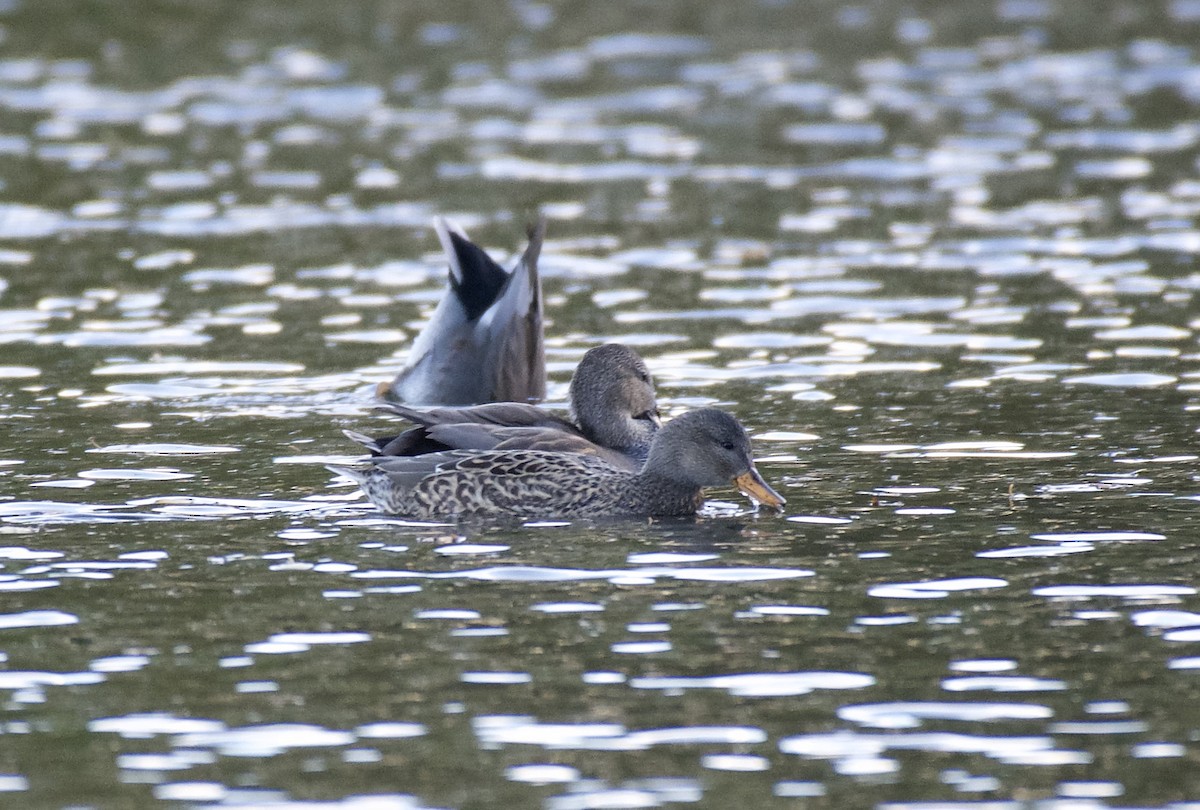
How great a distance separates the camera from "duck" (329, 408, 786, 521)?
9.99m

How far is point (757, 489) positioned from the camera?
32.6 feet

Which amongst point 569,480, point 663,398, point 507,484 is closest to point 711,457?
point 569,480

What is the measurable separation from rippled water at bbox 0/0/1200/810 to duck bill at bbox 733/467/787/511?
4.6 inches

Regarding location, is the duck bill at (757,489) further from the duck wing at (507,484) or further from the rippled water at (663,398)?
the duck wing at (507,484)

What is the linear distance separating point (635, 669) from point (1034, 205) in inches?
464

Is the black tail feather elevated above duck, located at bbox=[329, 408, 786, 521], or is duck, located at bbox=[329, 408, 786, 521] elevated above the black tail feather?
the black tail feather

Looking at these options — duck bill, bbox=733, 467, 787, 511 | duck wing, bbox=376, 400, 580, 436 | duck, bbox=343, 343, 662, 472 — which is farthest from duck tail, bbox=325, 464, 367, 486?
duck bill, bbox=733, 467, 787, 511

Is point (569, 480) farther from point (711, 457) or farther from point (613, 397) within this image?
point (613, 397)

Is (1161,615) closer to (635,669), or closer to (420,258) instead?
(635,669)

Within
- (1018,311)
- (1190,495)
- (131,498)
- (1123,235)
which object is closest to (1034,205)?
(1123,235)

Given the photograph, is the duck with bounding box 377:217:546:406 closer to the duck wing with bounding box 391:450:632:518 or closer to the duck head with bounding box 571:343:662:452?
the duck head with bounding box 571:343:662:452

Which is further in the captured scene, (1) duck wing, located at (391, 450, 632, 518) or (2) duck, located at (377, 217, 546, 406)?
(2) duck, located at (377, 217, 546, 406)

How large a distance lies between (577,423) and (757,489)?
65.2 inches

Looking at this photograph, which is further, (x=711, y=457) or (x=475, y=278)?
(x=475, y=278)
